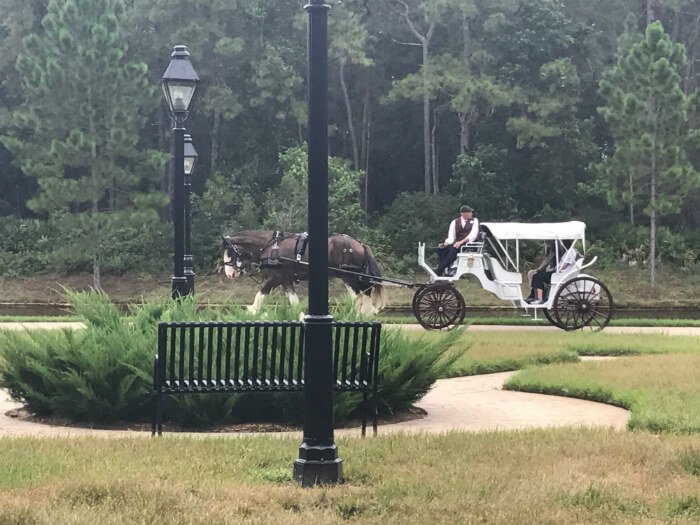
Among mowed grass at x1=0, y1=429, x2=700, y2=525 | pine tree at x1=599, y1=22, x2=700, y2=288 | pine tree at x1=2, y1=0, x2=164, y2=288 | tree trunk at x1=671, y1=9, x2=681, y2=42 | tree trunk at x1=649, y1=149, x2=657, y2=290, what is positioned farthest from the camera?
tree trunk at x1=671, y1=9, x2=681, y2=42

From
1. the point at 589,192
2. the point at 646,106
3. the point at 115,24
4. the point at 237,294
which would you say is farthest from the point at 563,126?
the point at 115,24

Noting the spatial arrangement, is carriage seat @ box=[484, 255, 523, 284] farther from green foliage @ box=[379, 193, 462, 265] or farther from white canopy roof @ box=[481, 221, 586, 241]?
green foliage @ box=[379, 193, 462, 265]

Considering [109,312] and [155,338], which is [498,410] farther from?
[109,312]

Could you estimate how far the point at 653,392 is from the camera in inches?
388

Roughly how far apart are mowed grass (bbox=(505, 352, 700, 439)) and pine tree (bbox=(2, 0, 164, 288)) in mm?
24506

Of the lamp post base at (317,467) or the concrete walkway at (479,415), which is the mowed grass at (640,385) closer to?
the concrete walkway at (479,415)

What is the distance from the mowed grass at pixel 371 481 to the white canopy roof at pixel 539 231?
11.2m

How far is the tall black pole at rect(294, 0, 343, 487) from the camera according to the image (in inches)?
246

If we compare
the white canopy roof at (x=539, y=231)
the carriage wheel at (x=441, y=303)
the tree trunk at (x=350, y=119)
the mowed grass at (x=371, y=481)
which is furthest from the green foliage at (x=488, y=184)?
the mowed grass at (x=371, y=481)

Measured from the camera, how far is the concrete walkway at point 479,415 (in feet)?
27.8

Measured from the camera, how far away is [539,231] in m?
18.5

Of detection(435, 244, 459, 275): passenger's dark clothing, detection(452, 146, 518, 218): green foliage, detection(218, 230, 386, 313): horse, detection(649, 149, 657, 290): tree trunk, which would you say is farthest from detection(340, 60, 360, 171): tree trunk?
detection(435, 244, 459, 275): passenger's dark clothing

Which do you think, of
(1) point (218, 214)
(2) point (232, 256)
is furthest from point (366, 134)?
(2) point (232, 256)

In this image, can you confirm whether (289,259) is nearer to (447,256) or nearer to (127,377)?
(447,256)
